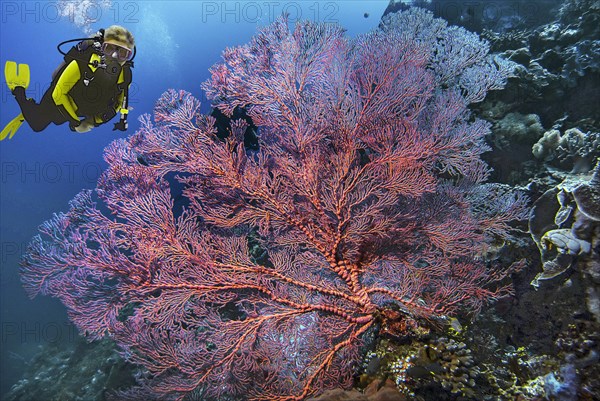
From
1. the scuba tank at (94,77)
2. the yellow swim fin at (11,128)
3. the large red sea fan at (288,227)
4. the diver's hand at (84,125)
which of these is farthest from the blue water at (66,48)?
the large red sea fan at (288,227)

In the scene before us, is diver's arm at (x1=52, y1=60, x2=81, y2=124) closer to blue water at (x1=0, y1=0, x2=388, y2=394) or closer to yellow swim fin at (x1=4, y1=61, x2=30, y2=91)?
yellow swim fin at (x1=4, y1=61, x2=30, y2=91)

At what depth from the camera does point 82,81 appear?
3523mm

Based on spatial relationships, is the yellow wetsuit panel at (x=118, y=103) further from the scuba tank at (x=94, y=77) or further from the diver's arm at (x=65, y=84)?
the diver's arm at (x=65, y=84)

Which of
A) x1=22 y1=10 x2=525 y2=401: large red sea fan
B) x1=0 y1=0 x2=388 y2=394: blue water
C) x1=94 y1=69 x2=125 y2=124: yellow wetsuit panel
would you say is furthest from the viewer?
x1=0 y1=0 x2=388 y2=394: blue water

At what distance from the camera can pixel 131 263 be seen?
338cm

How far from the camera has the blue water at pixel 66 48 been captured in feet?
98.2

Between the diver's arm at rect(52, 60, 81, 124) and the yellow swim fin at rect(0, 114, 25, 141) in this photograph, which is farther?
the diver's arm at rect(52, 60, 81, 124)

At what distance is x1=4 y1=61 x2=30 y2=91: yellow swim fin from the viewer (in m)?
3.33

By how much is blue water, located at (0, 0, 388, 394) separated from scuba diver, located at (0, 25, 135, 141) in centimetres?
2616

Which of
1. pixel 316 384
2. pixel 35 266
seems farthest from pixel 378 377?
pixel 35 266

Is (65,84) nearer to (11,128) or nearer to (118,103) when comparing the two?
(118,103)

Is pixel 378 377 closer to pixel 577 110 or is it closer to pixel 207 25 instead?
pixel 577 110

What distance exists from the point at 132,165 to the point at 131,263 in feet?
4.02

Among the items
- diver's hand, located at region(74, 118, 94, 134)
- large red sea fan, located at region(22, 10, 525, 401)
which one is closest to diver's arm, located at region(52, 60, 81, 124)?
diver's hand, located at region(74, 118, 94, 134)
